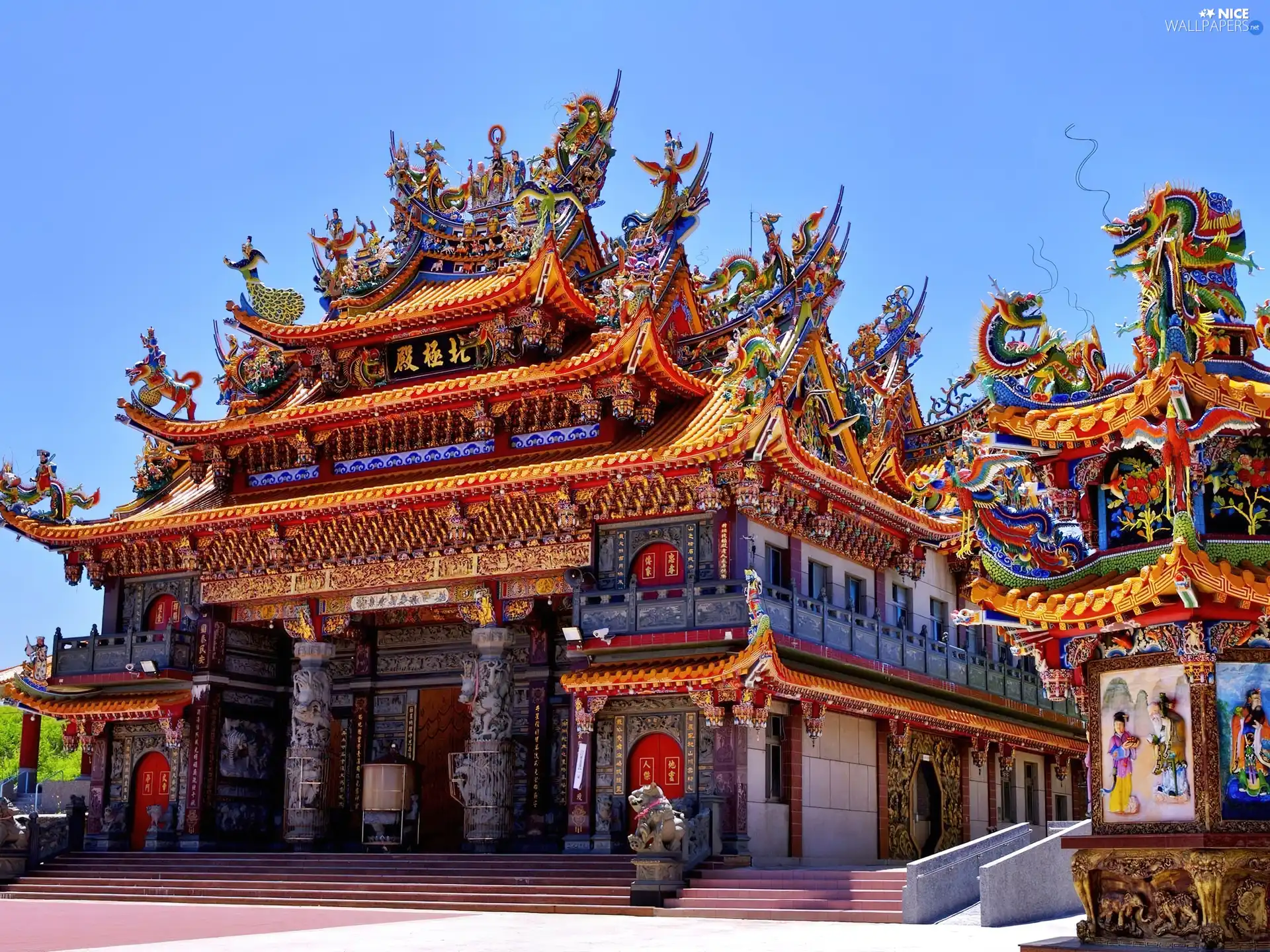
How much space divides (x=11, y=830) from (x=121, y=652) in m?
4.20

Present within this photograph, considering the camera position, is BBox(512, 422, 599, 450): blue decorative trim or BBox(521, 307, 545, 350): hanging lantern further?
BBox(521, 307, 545, 350): hanging lantern

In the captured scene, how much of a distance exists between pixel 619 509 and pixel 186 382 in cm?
1148

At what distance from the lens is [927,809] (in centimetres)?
3212

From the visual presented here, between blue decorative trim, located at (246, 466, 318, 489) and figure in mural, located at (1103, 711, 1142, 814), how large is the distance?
21047mm

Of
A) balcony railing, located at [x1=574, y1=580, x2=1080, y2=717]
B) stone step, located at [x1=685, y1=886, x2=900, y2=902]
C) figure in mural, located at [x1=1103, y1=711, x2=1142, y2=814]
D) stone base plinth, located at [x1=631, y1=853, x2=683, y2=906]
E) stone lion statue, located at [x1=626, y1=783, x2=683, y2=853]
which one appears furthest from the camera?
balcony railing, located at [x1=574, y1=580, x2=1080, y2=717]

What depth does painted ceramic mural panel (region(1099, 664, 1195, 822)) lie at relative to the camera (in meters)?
14.5

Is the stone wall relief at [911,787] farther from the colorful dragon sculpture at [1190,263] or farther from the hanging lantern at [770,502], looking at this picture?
the colorful dragon sculpture at [1190,263]

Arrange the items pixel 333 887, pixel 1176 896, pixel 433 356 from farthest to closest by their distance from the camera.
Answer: pixel 433 356 → pixel 333 887 → pixel 1176 896

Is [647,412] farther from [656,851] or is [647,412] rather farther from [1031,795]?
[1031,795]

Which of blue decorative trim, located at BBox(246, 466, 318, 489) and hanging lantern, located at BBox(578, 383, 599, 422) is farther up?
hanging lantern, located at BBox(578, 383, 599, 422)

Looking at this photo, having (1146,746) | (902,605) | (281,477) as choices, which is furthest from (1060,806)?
(1146,746)

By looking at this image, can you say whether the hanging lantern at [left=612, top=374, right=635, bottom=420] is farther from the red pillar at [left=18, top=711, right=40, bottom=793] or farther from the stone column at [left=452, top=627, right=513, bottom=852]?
→ the red pillar at [left=18, top=711, right=40, bottom=793]

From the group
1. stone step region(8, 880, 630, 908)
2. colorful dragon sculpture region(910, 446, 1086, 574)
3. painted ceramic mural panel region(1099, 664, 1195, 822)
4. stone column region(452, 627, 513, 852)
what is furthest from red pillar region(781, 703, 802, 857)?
painted ceramic mural panel region(1099, 664, 1195, 822)

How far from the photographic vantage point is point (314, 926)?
66.1 ft
